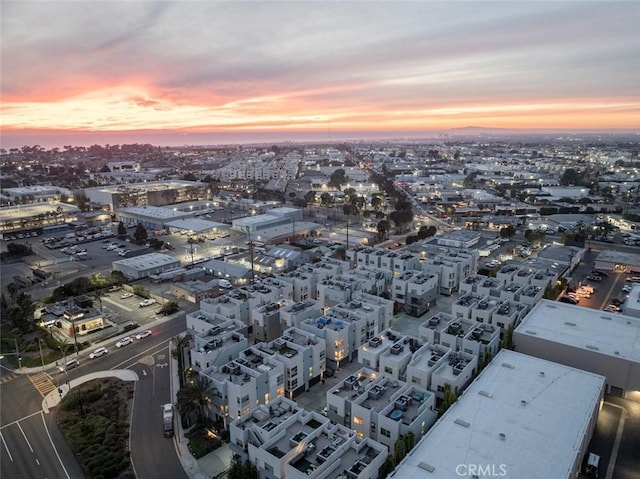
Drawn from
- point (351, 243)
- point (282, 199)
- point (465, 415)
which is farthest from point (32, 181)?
point (465, 415)

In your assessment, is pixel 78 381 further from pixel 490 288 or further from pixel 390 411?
pixel 490 288

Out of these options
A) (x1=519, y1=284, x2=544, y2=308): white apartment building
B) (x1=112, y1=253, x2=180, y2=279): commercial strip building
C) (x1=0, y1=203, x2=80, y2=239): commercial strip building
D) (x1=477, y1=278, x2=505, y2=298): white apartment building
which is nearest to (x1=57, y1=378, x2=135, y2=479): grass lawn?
(x1=112, y1=253, x2=180, y2=279): commercial strip building

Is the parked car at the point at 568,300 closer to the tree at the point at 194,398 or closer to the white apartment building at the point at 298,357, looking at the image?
the white apartment building at the point at 298,357

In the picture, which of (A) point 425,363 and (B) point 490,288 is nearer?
(A) point 425,363

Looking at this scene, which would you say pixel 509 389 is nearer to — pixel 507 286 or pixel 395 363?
pixel 395 363

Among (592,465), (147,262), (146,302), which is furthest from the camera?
(147,262)

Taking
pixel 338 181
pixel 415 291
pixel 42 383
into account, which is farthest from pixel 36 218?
pixel 338 181
